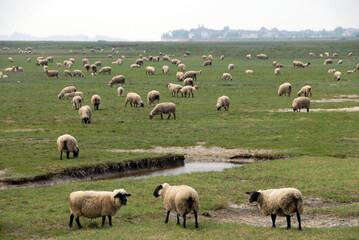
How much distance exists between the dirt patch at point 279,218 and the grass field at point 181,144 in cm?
48

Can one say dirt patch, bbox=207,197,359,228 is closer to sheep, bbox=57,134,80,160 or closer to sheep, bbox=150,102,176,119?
sheep, bbox=57,134,80,160

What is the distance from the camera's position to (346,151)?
30219 mm

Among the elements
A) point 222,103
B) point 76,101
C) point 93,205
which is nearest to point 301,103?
point 222,103

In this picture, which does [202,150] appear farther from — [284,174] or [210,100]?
[210,100]

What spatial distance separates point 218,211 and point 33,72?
73.1 m

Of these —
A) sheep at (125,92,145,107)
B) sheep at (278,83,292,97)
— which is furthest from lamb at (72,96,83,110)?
sheep at (278,83,292,97)

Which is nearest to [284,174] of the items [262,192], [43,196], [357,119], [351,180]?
[351,180]

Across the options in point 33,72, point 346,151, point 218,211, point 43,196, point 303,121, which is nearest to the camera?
point 218,211

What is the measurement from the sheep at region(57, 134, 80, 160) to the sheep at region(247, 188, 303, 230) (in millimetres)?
13916

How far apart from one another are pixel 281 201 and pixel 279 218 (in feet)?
11.0

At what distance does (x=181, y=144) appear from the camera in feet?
109

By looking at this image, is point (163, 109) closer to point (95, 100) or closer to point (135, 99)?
point (135, 99)

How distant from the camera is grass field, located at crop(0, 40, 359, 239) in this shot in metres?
17.0

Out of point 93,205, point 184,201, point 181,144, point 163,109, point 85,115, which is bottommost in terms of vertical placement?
point 181,144
